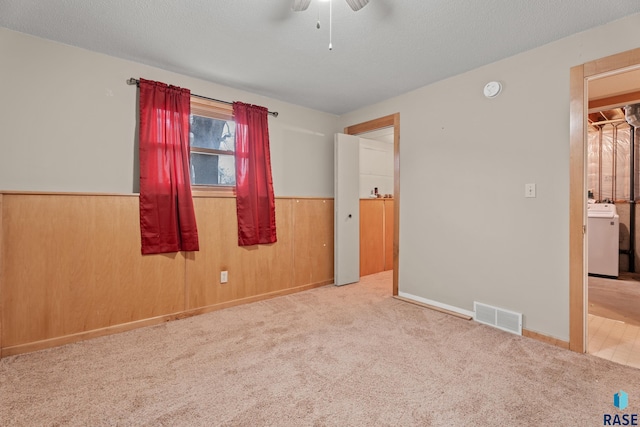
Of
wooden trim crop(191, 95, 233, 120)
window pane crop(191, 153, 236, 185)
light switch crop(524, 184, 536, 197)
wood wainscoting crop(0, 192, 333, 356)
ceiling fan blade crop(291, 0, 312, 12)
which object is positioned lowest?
wood wainscoting crop(0, 192, 333, 356)

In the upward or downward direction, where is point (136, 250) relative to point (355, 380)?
upward

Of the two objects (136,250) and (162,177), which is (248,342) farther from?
(162,177)

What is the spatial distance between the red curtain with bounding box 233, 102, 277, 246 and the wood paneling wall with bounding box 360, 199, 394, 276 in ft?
5.42

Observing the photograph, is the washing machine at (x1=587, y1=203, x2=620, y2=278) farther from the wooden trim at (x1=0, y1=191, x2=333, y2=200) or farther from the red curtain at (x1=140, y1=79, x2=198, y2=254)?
the red curtain at (x1=140, y1=79, x2=198, y2=254)

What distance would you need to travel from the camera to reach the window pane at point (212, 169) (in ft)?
10.1

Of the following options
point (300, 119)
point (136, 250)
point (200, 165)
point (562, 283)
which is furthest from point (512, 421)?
point (300, 119)

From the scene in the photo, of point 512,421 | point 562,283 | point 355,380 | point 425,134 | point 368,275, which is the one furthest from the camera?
point 368,275

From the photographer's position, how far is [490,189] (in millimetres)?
2686

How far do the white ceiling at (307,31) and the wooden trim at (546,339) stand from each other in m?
2.30

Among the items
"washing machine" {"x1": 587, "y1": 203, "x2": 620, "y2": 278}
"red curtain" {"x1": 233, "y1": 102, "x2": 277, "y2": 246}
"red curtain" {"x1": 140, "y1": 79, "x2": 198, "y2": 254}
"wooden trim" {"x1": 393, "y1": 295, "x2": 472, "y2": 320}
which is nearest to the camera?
"red curtain" {"x1": 140, "y1": 79, "x2": 198, "y2": 254}

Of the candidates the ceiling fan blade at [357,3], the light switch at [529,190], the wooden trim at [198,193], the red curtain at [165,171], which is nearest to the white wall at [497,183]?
the light switch at [529,190]

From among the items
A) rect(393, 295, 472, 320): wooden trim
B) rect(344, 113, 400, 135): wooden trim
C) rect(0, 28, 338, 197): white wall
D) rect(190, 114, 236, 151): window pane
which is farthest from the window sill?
rect(393, 295, 472, 320): wooden trim

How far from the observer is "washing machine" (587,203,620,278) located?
426 cm

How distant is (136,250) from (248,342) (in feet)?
4.21
